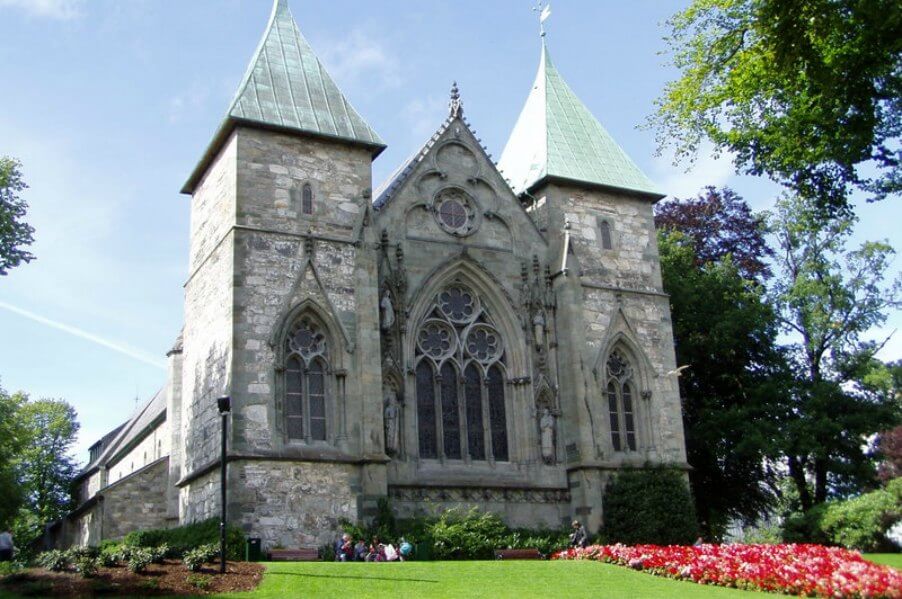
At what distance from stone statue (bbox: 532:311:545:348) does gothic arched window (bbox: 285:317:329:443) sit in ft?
19.8

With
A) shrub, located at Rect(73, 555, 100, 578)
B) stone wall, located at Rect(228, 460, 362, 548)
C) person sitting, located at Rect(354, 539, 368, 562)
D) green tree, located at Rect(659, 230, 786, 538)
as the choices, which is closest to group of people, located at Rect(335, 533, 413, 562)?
person sitting, located at Rect(354, 539, 368, 562)

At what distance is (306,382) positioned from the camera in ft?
80.5

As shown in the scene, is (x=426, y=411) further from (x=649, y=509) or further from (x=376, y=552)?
(x=649, y=509)

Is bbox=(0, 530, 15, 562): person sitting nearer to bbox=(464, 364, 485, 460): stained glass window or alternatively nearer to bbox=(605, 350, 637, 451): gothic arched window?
bbox=(464, 364, 485, 460): stained glass window

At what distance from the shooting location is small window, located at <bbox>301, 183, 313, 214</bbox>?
25.8 metres

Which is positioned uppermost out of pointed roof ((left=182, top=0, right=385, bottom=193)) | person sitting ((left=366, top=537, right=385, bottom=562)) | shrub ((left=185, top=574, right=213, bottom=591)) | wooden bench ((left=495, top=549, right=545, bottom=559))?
pointed roof ((left=182, top=0, right=385, bottom=193))

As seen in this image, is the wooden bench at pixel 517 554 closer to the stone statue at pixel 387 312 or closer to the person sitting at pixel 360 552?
the person sitting at pixel 360 552

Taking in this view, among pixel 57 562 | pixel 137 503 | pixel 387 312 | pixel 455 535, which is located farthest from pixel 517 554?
pixel 137 503

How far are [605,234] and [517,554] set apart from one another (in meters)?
10.2

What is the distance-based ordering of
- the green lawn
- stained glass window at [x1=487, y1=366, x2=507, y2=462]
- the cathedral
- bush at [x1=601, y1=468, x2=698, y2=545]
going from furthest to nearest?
stained glass window at [x1=487, y1=366, x2=507, y2=462], bush at [x1=601, y1=468, x2=698, y2=545], the cathedral, the green lawn

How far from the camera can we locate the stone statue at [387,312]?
84.7 ft

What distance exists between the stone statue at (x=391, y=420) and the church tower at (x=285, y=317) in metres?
0.69

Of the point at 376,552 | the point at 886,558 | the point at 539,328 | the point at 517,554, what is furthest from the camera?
the point at 539,328

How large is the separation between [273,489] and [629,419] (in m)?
10.5
